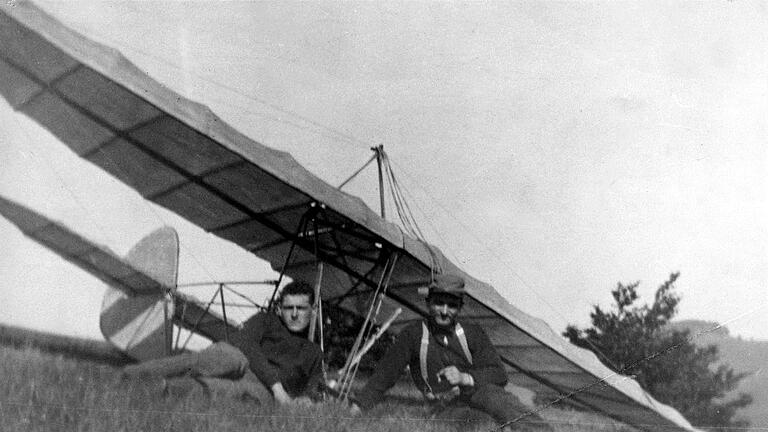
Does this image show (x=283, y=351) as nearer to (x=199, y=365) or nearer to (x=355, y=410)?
(x=355, y=410)

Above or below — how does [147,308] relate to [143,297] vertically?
below

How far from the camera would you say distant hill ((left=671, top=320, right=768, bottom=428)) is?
22.5 feet

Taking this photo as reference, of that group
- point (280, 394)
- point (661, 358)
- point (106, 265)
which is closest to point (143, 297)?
point (106, 265)

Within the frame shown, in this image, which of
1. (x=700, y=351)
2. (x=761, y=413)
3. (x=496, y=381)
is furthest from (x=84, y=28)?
(x=700, y=351)

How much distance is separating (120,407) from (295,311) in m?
1.92

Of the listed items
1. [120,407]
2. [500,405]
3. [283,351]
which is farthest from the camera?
[283,351]

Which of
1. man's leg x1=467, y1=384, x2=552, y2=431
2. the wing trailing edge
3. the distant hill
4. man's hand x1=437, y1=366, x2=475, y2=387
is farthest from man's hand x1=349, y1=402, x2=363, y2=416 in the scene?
the distant hill

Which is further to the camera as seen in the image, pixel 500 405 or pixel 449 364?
pixel 449 364

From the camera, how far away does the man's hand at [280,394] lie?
4.63 metres

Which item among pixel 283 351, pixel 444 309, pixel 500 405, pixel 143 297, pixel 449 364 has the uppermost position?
pixel 444 309

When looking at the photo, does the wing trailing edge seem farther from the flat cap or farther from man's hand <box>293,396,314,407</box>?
man's hand <box>293,396,314,407</box>

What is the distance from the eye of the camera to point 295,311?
5426 mm

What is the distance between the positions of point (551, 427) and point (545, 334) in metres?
1.40

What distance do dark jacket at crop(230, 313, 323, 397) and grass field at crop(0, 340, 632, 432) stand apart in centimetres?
68
